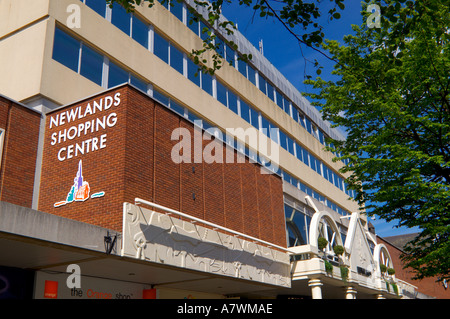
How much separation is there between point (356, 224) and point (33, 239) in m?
20.7

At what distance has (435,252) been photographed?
49.8ft

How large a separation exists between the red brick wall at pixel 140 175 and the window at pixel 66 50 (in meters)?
3.22

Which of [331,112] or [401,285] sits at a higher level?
[331,112]

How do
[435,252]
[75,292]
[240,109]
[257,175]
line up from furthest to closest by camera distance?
[240,109] < [257,175] < [435,252] < [75,292]

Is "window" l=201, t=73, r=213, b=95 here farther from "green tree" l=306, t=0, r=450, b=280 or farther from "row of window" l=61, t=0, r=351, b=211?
"green tree" l=306, t=0, r=450, b=280

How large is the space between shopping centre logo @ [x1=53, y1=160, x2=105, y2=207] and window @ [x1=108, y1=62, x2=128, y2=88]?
6.17m

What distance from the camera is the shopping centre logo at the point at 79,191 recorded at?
1412 centimetres

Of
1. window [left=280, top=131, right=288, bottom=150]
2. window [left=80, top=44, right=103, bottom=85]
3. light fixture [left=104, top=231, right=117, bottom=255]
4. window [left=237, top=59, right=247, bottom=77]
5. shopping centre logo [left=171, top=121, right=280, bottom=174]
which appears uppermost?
window [left=237, top=59, right=247, bottom=77]

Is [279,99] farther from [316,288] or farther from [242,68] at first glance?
[316,288]

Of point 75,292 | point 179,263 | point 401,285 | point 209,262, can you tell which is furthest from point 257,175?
point 401,285

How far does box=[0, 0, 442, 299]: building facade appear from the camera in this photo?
1288 centimetres

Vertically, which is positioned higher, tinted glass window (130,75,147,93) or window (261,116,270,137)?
window (261,116,270,137)

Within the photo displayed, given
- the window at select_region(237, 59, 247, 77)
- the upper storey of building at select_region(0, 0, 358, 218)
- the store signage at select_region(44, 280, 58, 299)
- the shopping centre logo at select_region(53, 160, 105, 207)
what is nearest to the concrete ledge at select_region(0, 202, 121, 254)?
the shopping centre logo at select_region(53, 160, 105, 207)
